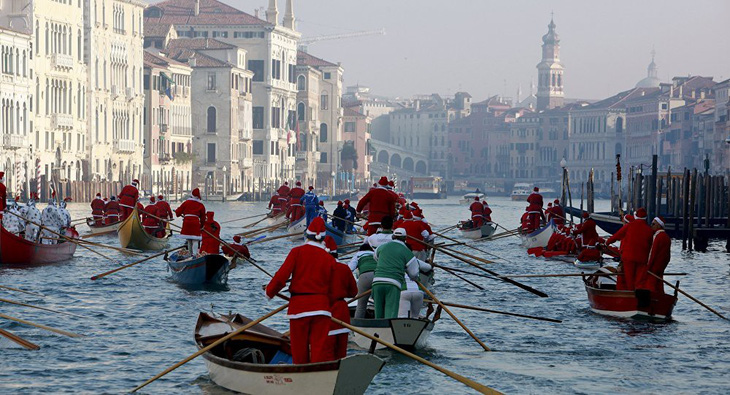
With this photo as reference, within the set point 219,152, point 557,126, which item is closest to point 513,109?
point 557,126

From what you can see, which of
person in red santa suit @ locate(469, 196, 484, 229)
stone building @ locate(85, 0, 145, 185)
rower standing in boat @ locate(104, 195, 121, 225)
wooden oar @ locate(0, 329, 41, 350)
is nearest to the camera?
wooden oar @ locate(0, 329, 41, 350)

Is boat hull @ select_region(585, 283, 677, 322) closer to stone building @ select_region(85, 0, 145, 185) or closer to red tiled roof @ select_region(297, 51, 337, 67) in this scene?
stone building @ select_region(85, 0, 145, 185)

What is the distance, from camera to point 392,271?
15117mm

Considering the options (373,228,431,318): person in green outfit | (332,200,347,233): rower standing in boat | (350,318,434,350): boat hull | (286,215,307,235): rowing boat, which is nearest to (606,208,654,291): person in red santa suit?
(350,318,434,350): boat hull

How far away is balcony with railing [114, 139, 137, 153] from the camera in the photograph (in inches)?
3044

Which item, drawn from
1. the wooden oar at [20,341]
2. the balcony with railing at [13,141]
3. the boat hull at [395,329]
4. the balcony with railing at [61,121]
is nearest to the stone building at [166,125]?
the balcony with railing at [61,121]

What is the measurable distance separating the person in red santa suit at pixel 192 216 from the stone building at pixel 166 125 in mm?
57237

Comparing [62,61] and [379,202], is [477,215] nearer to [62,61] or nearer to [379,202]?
[379,202]

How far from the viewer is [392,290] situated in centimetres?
1525

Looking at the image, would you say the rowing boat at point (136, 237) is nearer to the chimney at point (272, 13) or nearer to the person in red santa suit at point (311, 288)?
the person in red santa suit at point (311, 288)

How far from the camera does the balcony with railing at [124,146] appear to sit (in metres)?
77.3

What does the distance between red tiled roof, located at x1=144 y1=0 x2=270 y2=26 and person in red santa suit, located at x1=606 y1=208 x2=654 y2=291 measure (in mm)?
79722

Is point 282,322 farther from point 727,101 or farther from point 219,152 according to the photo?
point 727,101

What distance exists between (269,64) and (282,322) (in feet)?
263
